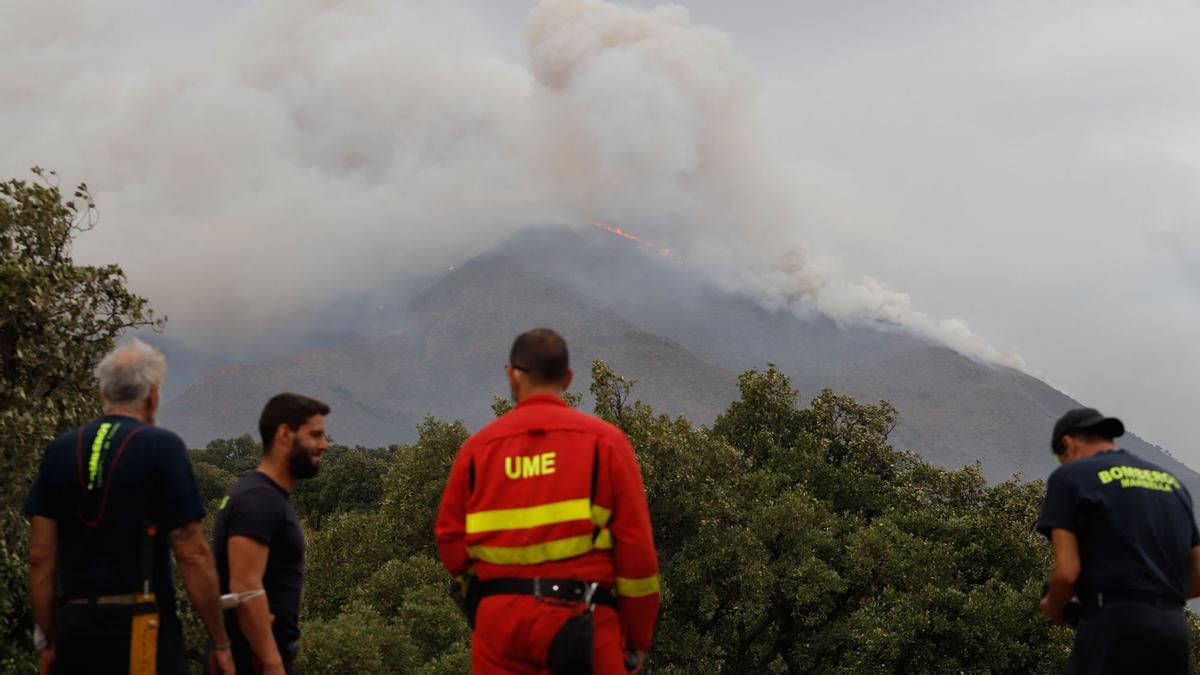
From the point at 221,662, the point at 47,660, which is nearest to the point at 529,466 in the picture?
the point at 221,662

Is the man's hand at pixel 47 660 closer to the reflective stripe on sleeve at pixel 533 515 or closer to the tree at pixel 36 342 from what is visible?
the reflective stripe on sleeve at pixel 533 515

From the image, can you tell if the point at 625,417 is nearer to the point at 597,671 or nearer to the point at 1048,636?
the point at 1048,636

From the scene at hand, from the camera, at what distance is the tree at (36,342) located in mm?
13430

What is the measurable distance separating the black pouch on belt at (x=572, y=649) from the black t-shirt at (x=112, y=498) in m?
2.38

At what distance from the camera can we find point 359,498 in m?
72.1

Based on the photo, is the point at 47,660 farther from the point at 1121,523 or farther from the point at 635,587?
the point at 1121,523

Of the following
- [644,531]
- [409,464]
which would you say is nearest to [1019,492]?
[409,464]

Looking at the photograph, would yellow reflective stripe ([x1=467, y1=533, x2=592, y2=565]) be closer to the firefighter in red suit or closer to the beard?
the firefighter in red suit

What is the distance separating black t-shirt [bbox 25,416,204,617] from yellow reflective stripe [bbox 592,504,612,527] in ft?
8.04

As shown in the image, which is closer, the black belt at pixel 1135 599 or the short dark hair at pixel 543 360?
the short dark hair at pixel 543 360

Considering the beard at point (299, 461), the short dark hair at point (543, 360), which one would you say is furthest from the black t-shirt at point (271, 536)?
the short dark hair at point (543, 360)

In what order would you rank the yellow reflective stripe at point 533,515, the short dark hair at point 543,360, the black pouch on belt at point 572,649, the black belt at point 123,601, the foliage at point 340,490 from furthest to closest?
1. the foliage at point 340,490
2. the black belt at point 123,601
3. the short dark hair at point 543,360
4. the yellow reflective stripe at point 533,515
5. the black pouch on belt at point 572,649

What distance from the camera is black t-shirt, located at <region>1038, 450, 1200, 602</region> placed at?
20.1 feet

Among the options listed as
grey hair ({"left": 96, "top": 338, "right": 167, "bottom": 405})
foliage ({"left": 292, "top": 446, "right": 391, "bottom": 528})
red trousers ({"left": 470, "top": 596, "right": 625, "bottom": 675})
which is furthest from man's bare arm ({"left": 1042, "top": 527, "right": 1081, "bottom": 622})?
foliage ({"left": 292, "top": 446, "right": 391, "bottom": 528})
